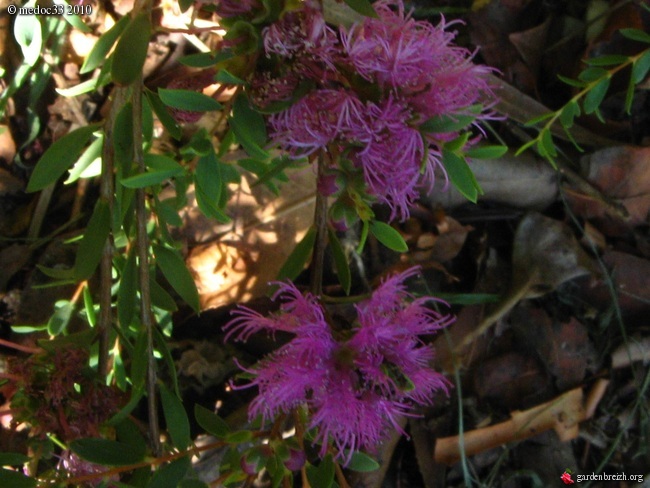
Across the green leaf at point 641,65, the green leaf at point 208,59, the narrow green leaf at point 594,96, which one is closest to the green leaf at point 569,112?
the narrow green leaf at point 594,96

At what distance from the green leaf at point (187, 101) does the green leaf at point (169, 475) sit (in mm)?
513

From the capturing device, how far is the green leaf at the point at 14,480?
0.85 m

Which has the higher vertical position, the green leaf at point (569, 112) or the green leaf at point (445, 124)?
the green leaf at point (445, 124)

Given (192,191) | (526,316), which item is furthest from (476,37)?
(192,191)

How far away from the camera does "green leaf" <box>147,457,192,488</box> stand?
887mm

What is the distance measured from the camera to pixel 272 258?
1509mm

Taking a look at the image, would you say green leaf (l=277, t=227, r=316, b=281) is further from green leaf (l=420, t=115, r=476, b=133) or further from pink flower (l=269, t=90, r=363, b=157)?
green leaf (l=420, t=115, r=476, b=133)

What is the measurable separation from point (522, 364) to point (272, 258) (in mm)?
693

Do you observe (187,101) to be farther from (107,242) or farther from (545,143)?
(545,143)

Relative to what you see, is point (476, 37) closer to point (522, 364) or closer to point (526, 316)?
point (526, 316)

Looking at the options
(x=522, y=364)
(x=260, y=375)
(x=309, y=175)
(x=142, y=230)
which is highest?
(x=142, y=230)

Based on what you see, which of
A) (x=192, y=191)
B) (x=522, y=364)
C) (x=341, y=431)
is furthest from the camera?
(x=522, y=364)

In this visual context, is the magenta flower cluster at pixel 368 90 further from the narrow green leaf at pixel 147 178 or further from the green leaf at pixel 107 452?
the green leaf at pixel 107 452

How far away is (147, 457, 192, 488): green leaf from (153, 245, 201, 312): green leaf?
239 millimetres
